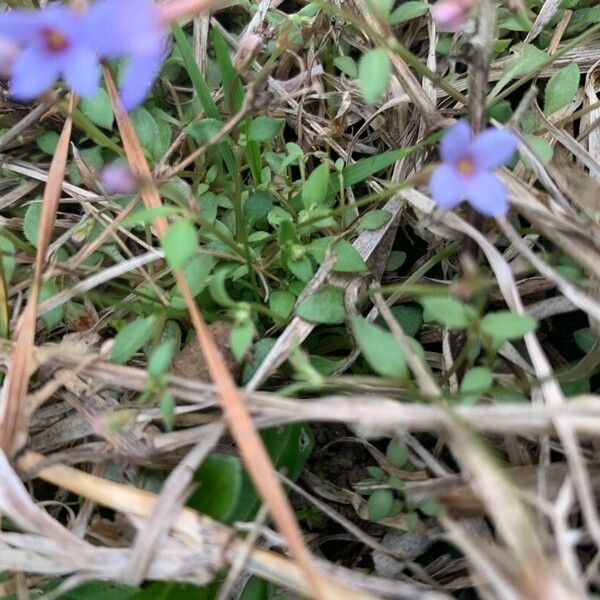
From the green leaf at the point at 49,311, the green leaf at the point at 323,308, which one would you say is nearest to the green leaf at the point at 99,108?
the green leaf at the point at 49,311

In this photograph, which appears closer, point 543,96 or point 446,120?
point 446,120

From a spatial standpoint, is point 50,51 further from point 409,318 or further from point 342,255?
point 409,318

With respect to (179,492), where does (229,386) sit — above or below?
above

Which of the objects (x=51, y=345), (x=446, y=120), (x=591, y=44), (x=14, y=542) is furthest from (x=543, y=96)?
(x=14, y=542)

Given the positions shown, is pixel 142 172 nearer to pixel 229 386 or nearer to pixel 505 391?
pixel 229 386

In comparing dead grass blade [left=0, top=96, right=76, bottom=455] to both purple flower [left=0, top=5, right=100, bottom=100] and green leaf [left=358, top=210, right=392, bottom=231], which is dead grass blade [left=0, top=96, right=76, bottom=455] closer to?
purple flower [left=0, top=5, right=100, bottom=100]

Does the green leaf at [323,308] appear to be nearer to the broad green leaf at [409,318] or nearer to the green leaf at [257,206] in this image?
the broad green leaf at [409,318]
